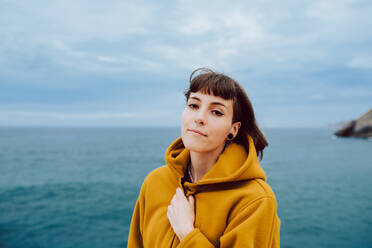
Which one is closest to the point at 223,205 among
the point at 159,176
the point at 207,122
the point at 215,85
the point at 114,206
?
the point at 207,122

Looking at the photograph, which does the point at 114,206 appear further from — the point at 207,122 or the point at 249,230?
the point at 249,230

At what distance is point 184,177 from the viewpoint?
8.46 feet

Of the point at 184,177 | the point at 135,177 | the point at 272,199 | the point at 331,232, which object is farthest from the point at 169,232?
the point at 135,177

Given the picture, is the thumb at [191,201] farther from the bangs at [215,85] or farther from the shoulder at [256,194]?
the bangs at [215,85]

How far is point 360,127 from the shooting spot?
93.0 metres

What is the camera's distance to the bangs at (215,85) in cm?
219

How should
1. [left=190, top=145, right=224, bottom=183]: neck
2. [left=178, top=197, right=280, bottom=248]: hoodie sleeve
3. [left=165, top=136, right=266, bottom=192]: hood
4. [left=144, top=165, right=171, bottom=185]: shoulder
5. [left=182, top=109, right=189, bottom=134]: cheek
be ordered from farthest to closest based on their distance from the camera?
[left=144, top=165, right=171, bottom=185]: shoulder → [left=190, top=145, right=224, bottom=183]: neck → [left=182, top=109, right=189, bottom=134]: cheek → [left=165, top=136, right=266, bottom=192]: hood → [left=178, top=197, right=280, bottom=248]: hoodie sleeve

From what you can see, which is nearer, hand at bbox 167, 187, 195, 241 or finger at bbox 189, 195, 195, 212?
hand at bbox 167, 187, 195, 241

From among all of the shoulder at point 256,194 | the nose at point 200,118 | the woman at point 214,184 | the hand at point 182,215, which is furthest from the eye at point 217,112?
the hand at point 182,215

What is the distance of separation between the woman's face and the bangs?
0.04 metres

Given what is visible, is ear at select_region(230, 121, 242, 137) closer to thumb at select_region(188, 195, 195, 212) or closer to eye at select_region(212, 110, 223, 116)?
eye at select_region(212, 110, 223, 116)

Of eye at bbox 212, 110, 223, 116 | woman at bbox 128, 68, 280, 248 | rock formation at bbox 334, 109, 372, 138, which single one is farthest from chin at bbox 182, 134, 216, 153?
rock formation at bbox 334, 109, 372, 138

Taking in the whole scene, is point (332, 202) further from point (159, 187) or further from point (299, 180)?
point (159, 187)

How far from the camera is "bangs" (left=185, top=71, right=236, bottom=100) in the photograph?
219cm
